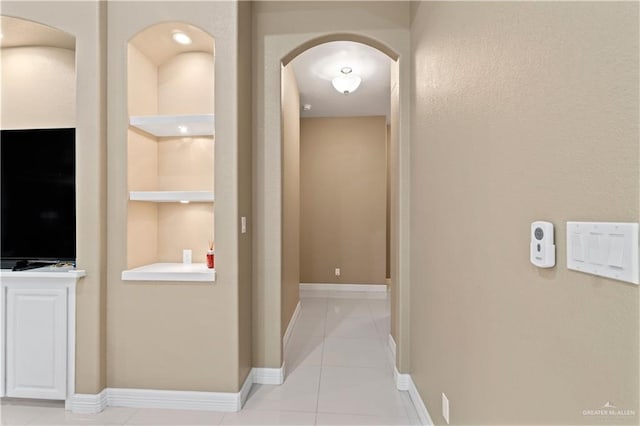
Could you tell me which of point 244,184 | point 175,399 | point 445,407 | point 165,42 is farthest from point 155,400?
point 165,42

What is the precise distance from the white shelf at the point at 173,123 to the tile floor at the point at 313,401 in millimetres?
1896

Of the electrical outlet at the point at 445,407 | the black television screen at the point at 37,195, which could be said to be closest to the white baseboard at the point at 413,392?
the electrical outlet at the point at 445,407

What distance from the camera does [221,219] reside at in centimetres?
195

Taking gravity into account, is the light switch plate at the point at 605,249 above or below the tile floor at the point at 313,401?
above

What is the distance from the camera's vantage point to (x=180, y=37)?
2146 millimetres

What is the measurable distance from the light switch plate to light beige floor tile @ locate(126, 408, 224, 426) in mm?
2044

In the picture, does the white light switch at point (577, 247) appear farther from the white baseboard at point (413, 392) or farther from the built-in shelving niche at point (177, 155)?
the built-in shelving niche at point (177, 155)

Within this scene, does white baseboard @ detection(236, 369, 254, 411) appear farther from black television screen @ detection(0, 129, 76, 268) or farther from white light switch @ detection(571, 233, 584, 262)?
white light switch @ detection(571, 233, 584, 262)

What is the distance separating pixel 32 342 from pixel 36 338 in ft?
0.12

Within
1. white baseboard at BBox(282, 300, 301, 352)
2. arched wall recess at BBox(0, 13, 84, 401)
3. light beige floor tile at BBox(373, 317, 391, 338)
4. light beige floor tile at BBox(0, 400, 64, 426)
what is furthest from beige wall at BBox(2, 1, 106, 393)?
light beige floor tile at BBox(373, 317, 391, 338)

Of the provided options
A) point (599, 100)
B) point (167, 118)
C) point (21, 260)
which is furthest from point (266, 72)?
point (21, 260)

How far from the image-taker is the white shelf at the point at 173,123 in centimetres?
202

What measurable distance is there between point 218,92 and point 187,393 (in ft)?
6.54

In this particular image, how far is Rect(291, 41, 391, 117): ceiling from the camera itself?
3131 millimetres
